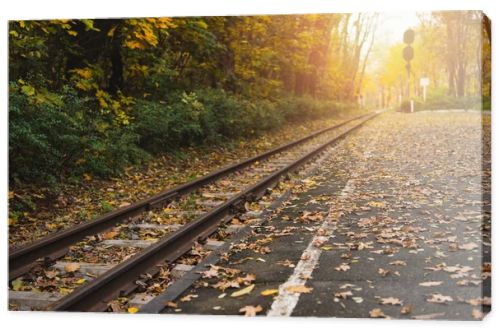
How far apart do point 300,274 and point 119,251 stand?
2063 mm

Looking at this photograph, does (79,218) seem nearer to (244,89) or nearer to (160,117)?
(160,117)

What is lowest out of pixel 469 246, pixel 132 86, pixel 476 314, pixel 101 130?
pixel 476 314

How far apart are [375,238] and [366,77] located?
4526 centimetres

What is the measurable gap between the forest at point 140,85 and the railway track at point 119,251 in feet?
5.19

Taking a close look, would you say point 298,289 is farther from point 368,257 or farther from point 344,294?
point 368,257

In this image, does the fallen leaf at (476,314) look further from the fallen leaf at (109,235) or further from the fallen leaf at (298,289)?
the fallen leaf at (109,235)

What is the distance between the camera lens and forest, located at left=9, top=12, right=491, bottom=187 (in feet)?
25.0

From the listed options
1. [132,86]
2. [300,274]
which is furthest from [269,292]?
[132,86]

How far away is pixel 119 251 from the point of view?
5.73m

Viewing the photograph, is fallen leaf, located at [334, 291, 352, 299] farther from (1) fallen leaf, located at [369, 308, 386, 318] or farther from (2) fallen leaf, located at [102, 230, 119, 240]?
(2) fallen leaf, located at [102, 230, 119, 240]

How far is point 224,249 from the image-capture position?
5609mm

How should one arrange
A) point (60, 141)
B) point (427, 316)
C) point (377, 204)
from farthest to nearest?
point (60, 141), point (377, 204), point (427, 316)

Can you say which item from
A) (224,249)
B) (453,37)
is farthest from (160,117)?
(453,37)

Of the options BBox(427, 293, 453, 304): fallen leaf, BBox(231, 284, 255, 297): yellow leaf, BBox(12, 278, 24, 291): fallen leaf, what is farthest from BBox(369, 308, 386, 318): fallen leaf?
BBox(12, 278, 24, 291): fallen leaf
